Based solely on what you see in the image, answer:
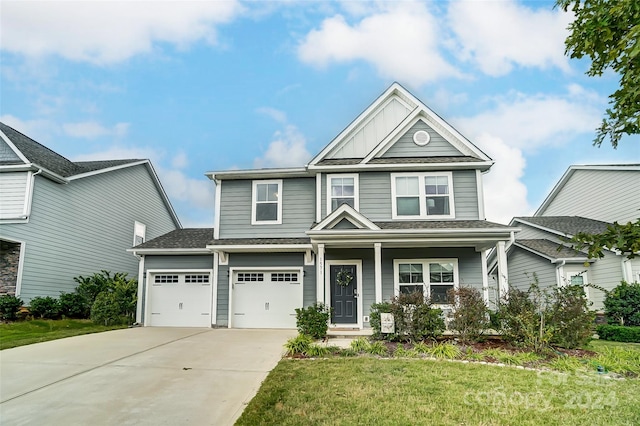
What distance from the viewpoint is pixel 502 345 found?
902 cm

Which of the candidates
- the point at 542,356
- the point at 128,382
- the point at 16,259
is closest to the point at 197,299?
the point at 16,259

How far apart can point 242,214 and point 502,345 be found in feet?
29.6

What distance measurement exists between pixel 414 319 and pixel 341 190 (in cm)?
551

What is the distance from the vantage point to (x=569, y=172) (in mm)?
19266

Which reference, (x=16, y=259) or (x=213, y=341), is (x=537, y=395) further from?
(x=16, y=259)

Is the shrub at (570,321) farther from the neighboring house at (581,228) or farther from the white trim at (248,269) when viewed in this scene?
the white trim at (248,269)

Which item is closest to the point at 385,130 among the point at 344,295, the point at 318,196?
the point at 318,196

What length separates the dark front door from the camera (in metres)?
12.6

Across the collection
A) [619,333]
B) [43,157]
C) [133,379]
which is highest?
[43,157]

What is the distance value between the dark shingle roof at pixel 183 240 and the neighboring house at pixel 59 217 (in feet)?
9.72

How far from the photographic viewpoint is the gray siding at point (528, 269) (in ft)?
52.2

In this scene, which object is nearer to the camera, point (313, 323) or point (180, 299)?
point (313, 323)

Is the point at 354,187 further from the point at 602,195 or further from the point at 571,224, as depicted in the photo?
the point at 602,195

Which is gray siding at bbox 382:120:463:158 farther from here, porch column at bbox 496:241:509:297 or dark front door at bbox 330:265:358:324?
dark front door at bbox 330:265:358:324
